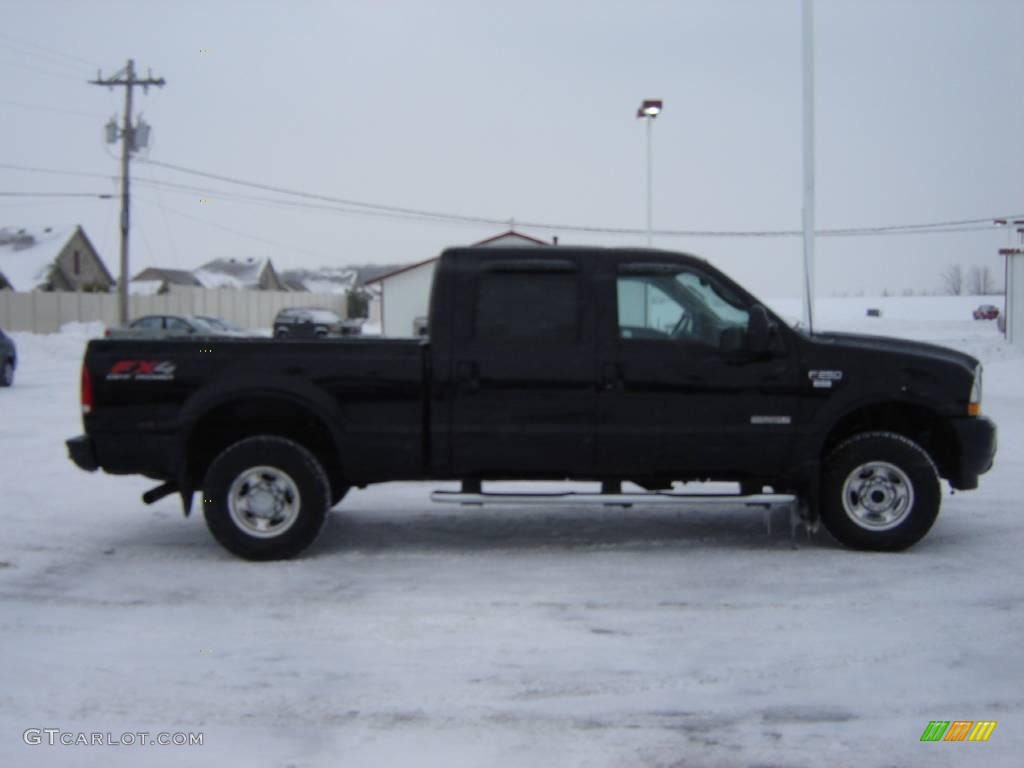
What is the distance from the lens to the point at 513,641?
549cm

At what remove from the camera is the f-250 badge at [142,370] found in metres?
6.98

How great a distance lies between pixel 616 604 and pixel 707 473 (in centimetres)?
141

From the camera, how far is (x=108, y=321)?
163 feet

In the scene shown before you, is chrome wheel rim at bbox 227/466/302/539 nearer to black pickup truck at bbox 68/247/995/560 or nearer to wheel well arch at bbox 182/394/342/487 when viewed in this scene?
black pickup truck at bbox 68/247/995/560

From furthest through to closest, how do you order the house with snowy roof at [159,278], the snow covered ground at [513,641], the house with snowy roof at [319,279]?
the house with snowy roof at [319,279] < the house with snowy roof at [159,278] < the snow covered ground at [513,641]

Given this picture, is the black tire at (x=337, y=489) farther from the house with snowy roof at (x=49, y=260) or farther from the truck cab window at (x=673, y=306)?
the house with snowy roof at (x=49, y=260)

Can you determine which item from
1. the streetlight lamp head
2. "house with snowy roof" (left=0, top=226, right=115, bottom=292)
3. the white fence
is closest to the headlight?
the streetlight lamp head

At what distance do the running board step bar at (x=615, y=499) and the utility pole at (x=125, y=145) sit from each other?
3379 centimetres

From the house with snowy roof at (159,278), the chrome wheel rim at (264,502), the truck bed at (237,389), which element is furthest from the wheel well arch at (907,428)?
the house with snowy roof at (159,278)

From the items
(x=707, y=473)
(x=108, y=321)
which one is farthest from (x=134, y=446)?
(x=108, y=321)

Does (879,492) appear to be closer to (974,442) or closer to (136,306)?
(974,442)

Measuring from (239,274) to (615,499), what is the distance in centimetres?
9090

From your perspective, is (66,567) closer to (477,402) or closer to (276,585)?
(276,585)

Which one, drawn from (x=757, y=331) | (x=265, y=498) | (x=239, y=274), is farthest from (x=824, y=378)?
(x=239, y=274)
